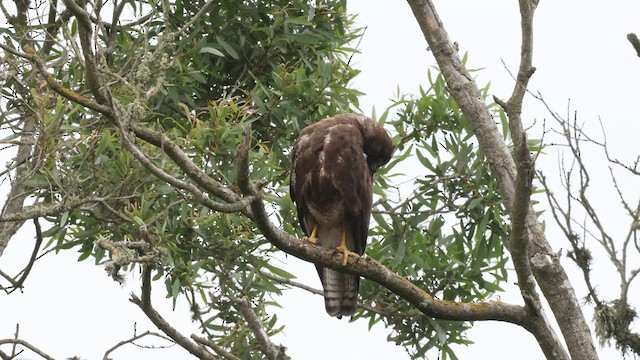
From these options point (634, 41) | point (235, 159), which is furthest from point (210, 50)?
point (634, 41)

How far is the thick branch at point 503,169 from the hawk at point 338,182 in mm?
665

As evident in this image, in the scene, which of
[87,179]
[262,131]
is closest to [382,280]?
[87,179]

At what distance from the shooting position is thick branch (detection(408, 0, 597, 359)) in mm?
4754

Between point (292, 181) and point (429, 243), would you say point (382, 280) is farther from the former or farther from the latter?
point (429, 243)

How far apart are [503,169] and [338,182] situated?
0.98 meters

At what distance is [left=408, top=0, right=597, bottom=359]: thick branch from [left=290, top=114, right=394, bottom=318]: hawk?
0.66 m

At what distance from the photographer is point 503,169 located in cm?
512

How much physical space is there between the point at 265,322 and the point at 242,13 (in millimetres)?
1780

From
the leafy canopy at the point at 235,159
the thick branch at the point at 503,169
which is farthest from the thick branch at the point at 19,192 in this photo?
the thick branch at the point at 503,169

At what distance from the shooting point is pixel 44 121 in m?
4.93

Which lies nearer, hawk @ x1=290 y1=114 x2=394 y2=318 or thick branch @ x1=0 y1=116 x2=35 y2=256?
thick branch @ x1=0 y1=116 x2=35 y2=256

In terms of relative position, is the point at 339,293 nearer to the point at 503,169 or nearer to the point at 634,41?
the point at 503,169

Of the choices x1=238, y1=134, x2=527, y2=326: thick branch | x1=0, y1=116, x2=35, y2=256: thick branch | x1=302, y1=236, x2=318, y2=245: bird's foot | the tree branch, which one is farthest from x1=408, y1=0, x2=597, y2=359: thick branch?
x1=0, y1=116, x2=35, y2=256: thick branch

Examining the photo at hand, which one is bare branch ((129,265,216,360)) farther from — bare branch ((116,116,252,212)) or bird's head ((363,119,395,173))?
bird's head ((363,119,395,173))
